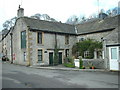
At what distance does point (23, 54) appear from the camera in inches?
1022

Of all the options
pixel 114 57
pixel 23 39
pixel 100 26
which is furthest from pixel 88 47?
pixel 23 39

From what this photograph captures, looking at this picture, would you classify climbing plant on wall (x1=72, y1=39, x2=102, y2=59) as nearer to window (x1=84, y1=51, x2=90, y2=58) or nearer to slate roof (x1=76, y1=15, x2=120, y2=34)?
window (x1=84, y1=51, x2=90, y2=58)

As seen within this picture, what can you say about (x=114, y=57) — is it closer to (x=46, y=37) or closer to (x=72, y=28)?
(x=46, y=37)

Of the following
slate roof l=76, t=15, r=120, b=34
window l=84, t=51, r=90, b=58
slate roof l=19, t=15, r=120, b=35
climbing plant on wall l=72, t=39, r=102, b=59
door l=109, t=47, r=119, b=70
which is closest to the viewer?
door l=109, t=47, r=119, b=70

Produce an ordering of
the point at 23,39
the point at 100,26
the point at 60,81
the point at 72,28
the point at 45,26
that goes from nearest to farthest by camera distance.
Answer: the point at 60,81
the point at 23,39
the point at 45,26
the point at 100,26
the point at 72,28

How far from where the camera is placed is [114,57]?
55.5 ft

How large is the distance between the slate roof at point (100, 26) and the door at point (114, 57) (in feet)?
28.4

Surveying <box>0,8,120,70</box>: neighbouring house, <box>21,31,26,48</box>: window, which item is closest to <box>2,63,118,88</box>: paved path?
<box>0,8,120,70</box>: neighbouring house

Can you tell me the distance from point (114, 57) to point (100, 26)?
11.9 m

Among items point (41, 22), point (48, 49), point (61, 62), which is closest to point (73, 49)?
point (61, 62)

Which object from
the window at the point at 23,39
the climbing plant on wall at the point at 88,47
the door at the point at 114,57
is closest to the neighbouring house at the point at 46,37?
the window at the point at 23,39

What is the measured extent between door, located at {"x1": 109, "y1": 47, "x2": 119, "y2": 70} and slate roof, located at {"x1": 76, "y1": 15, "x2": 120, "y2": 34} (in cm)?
865

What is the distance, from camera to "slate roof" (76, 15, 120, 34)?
2570cm

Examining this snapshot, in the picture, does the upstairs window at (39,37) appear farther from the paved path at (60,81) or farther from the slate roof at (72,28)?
the paved path at (60,81)
